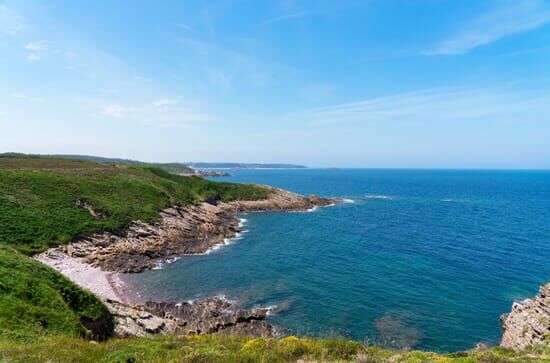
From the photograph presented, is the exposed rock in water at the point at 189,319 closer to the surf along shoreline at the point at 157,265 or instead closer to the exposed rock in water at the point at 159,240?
the surf along shoreline at the point at 157,265

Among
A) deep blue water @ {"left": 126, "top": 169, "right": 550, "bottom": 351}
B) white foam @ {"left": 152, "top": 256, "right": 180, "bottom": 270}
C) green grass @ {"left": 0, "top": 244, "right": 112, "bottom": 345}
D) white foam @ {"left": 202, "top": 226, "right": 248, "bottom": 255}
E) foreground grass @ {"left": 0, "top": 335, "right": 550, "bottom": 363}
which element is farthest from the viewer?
white foam @ {"left": 202, "top": 226, "right": 248, "bottom": 255}

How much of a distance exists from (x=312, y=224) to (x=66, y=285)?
59.4 meters

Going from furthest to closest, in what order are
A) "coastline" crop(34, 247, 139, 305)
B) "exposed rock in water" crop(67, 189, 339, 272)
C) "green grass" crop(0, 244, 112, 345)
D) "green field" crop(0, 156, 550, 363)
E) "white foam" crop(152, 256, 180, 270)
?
"white foam" crop(152, 256, 180, 270), "exposed rock in water" crop(67, 189, 339, 272), "coastline" crop(34, 247, 139, 305), "green grass" crop(0, 244, 112, 345), "green field" crop(0, 156, 550, 363)

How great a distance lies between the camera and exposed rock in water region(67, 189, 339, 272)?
45.9 meters

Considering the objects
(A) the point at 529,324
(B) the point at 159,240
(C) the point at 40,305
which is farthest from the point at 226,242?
(A) the point at 529,324

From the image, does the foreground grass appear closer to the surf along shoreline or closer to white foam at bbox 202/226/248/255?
the surf along shoreline

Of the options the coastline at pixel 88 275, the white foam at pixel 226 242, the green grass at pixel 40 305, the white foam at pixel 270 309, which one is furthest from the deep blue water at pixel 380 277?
the green grass at pixel 40 305

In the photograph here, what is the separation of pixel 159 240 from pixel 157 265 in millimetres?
9507

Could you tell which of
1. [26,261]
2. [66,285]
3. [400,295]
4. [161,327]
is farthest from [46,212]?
[400,295]

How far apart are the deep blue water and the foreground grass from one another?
45.7ft

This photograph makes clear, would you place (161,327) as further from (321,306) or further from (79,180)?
(79,180)

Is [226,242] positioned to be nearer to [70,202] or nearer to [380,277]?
[70,202]

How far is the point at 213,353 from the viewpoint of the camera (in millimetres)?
13727

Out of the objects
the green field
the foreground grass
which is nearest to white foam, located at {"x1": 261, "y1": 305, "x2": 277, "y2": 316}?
the green field
